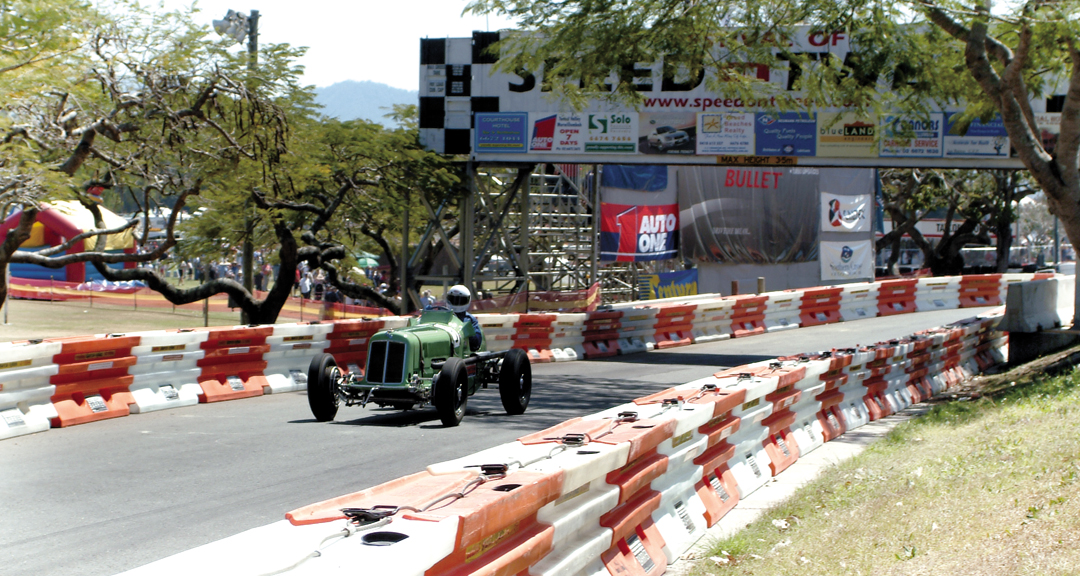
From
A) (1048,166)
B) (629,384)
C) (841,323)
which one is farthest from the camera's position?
(841,323)

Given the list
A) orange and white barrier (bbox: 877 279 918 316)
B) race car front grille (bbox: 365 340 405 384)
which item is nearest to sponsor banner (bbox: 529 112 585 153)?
orange and white barrier (bbox: 877 279 918 316)

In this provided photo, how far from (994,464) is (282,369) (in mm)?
9089

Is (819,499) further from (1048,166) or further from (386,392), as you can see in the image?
(1048,166)

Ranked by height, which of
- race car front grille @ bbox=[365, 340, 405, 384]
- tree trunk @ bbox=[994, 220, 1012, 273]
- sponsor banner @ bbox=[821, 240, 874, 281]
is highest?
tree trunk @ bbox=[994, 220, 1012, 273]

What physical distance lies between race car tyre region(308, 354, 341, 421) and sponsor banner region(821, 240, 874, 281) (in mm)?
29181

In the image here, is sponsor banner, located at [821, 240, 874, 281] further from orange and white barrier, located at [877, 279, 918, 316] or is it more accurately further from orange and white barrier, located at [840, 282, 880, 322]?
orange and white barrier, located at [840, 282, 880, 322]

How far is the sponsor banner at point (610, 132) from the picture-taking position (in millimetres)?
19844

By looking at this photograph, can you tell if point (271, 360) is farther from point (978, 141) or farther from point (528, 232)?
point (978, 141)

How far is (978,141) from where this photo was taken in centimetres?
1994

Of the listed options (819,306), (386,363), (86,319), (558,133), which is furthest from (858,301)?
(86,319)

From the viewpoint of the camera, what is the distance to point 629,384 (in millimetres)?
14172

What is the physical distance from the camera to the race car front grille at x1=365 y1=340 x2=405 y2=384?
A: 10062 mm

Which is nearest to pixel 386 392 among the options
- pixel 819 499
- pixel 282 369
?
pixel 282 369

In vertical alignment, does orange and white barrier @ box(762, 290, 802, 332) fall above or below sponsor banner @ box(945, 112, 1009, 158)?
below
